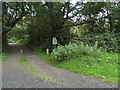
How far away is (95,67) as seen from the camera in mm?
8648

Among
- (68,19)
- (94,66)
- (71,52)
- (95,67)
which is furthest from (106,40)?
(95,67)

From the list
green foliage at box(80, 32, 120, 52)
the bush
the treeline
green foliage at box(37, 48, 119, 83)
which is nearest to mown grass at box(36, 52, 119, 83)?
green foliage at box(37, 48, 119, 83)

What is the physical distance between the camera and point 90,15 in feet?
55.7

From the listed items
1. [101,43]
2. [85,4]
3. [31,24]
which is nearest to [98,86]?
[101,43]

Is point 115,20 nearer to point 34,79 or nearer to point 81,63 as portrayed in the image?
point 81,63

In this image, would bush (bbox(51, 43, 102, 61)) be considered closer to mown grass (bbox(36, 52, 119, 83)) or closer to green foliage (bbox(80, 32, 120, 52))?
mown grass (bbox(36, 52, 119, 83))

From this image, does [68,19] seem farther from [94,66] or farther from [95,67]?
[95,67]

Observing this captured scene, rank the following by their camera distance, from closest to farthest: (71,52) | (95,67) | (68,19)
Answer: (95,67) < (71,52) < (68,19)

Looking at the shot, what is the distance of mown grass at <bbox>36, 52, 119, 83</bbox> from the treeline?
4.90m

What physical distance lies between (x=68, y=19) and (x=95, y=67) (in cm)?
1051

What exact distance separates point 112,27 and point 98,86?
36.8 ft

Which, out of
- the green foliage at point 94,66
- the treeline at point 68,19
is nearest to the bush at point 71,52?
the green foliage at point 94,66

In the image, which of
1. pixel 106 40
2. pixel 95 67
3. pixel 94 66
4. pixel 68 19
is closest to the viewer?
pixel 95 67

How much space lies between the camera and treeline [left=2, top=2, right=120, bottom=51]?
1583cm
